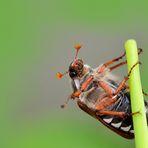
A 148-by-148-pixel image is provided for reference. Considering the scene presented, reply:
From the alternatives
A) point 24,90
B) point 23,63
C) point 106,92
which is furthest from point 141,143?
point 23,63

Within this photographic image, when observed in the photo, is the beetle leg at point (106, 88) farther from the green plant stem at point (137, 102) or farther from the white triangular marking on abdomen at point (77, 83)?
the green plant stem at point (137, 102)

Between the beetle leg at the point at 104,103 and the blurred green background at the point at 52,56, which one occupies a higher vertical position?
the blurred green background at the point at 52,56

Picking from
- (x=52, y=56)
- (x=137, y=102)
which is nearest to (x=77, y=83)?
(x=137, y=102)

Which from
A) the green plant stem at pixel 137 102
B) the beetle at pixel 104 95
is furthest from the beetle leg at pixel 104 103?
the green plant stem at pixel 137 102

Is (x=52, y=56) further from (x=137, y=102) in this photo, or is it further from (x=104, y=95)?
(x=137, y=102)

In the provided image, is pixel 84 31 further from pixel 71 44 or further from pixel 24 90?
pixel 24 90

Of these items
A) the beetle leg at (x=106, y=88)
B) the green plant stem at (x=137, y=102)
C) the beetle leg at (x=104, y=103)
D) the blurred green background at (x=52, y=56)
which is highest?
the blurred green background at (x=52, y=56)
